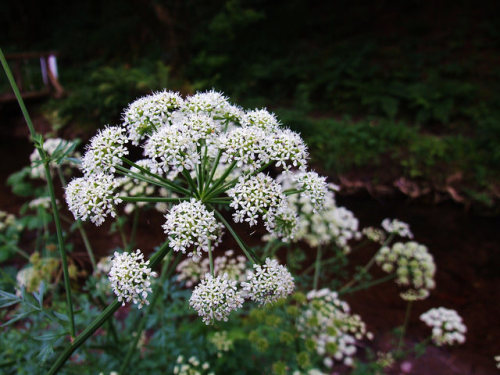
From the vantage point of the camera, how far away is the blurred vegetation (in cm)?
766

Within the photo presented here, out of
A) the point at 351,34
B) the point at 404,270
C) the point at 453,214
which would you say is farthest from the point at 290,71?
the point at 404,270

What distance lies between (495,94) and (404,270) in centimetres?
797

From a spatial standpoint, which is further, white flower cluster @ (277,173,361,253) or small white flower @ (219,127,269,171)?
white flower cluster @ (277,173,361,253)

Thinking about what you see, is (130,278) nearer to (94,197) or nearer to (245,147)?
(94,197)

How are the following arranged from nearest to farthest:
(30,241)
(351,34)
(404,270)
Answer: (404,270)
(30,241)
(351,34)

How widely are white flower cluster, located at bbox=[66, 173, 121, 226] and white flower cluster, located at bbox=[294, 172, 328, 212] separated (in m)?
0.78

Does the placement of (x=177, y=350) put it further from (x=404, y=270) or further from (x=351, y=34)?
(x=351, y=34)

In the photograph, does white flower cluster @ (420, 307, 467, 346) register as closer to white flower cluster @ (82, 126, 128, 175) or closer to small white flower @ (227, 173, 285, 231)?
small white flower @ (227, 173, 285, 231)

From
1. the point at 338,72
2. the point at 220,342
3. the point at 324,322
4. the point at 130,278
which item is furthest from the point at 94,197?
the point at 338,72

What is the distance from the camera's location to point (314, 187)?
163 centimetres

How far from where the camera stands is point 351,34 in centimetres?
1239

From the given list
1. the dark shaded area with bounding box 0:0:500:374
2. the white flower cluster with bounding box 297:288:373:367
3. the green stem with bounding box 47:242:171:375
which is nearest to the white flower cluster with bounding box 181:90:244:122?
the green stem with bounding box 47:242:171:375

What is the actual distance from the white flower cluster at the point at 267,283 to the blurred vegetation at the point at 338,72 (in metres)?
6.21

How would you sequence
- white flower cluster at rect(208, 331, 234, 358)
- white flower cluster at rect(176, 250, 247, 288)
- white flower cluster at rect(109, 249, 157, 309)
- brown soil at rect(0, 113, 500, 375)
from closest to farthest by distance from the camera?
white flower cluster at rect(109, 249, 157, 309) → white flower cluster at rect(208, 331, 234, 358) → white flower cluster at rect(176, 250, 247, 288) → brown soil at rect(0, 113, 500, 375)
